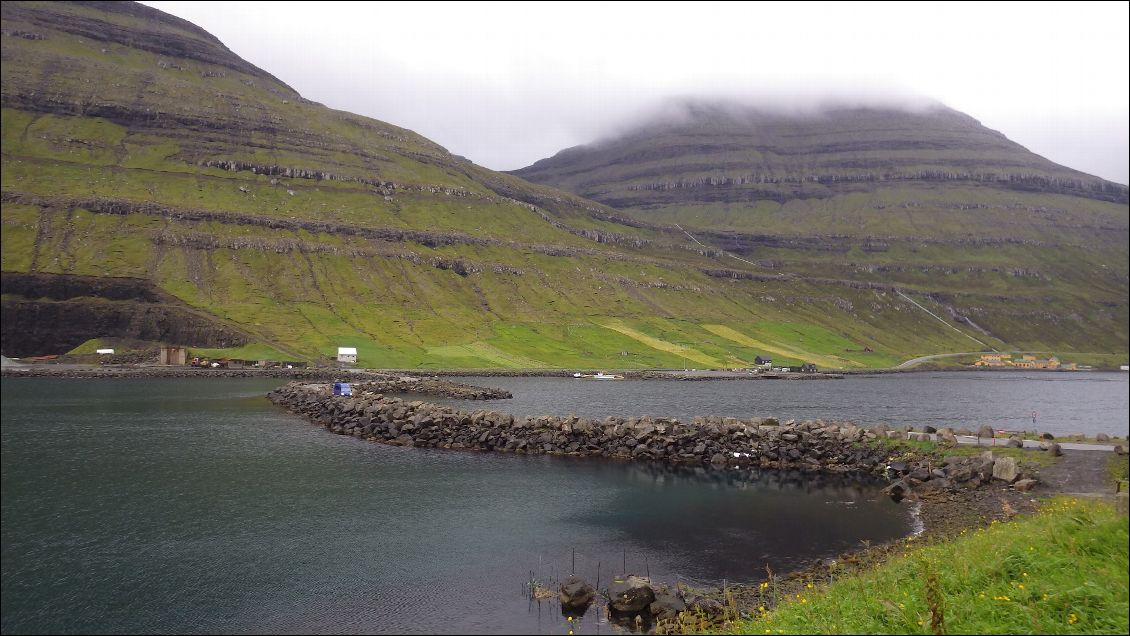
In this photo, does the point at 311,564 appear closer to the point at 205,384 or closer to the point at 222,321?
the point at 205,384

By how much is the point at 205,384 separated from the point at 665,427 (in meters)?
110

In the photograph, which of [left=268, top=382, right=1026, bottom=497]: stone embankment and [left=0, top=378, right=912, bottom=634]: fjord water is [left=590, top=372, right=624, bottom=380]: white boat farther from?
[left=0, top=378, right=912, bottom=634]: fjord water

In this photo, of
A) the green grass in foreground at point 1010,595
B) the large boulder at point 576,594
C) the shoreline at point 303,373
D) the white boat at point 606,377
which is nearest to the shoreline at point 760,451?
the large boulder at point 576,594

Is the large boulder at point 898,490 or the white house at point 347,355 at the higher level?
the large boulder at point 898,490

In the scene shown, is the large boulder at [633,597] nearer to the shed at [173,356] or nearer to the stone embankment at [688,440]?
the stone embankment at [688,440]

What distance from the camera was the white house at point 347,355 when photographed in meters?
165

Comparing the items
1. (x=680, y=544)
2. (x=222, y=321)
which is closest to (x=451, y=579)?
(x=680, y=544)

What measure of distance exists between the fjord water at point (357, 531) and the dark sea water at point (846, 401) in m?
39.8

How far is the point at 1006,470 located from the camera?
4444 cm

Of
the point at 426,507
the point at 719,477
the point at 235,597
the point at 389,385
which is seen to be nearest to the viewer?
the point at 235,597

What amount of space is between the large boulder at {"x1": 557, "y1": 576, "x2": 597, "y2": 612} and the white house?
145597 mm

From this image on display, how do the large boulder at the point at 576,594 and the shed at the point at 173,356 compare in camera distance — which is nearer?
the large boulder at the point at 576,594

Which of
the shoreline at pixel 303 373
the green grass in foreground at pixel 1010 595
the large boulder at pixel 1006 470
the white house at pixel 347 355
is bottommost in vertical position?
the shoreline at pixel 303 373

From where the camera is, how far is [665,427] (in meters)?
64.2
